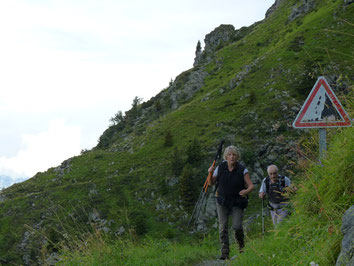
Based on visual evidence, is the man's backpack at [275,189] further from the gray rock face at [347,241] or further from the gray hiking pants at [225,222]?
the gray rock face at [347,241]

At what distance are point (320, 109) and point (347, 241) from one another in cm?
285

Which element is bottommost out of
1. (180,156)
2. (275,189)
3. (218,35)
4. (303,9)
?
(180,156)

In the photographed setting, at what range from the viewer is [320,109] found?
15.8 ft

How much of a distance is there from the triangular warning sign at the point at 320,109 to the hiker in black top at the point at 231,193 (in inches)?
54.7

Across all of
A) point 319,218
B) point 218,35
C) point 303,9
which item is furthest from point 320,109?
point 218,35

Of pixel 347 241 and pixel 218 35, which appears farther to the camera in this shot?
pixel 218 35

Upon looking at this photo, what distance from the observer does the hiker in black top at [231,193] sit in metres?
5.63

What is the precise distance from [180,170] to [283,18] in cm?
7281

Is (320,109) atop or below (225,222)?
atop

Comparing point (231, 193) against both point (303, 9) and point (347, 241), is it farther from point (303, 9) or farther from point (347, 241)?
point (303, 9)

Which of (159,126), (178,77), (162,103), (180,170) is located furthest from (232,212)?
(178,77)

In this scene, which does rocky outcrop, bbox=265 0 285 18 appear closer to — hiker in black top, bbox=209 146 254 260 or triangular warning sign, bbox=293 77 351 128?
triangular warning sign, bbox=293 77 351 128

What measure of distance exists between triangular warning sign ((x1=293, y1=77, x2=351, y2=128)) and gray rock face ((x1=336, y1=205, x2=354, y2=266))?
1.99m

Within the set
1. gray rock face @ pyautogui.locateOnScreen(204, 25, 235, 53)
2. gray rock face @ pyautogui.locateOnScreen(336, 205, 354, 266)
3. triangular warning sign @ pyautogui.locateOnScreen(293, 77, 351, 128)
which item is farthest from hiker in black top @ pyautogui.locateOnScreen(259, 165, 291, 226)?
gray rock face @ pyautogui.locateOnScreen(204, 25, 235, 53)
